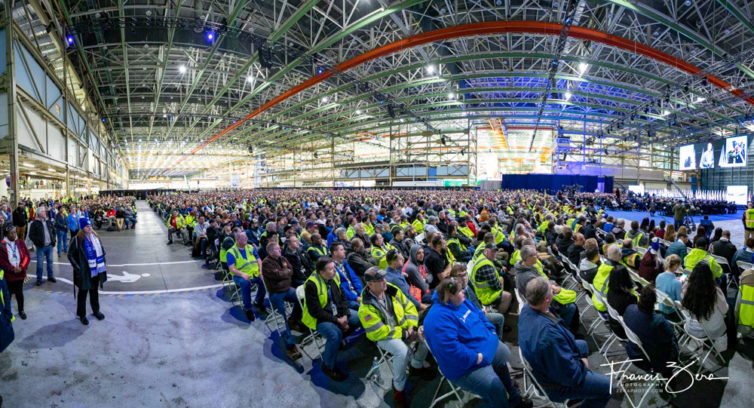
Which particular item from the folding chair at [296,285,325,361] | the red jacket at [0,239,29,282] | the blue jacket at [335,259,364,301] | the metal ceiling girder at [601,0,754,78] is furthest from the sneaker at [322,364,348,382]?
the metal ceiling girder at [601,0,754,78]

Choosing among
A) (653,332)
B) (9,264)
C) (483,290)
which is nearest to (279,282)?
(483,290)

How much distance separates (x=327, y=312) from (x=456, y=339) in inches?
57.6

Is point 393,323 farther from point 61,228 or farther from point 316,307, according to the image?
Answer: point 61,228

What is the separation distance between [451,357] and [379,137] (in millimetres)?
39409

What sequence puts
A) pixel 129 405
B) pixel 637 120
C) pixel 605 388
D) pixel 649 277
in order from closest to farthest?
pixel 605 388
pixel 129 405
pixel 649 277
pixel 637 120

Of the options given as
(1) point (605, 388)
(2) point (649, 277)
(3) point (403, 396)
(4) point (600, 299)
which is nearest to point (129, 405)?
(3) point (403, 396)

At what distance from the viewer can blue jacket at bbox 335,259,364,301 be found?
157 inches

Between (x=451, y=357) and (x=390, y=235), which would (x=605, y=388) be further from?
(x=390, y=235)

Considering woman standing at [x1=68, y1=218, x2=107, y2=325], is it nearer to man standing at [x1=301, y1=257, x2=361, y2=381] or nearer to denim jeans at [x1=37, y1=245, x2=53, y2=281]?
denim jeans at [x1=37, y1=245, x2=53, y2=281]

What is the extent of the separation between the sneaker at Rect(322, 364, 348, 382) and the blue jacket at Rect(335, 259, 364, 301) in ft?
3.22

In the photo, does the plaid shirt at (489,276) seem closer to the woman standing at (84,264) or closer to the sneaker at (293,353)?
the sneaker at (293,353)

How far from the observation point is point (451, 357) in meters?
2.20

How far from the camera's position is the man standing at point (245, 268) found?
453 cm

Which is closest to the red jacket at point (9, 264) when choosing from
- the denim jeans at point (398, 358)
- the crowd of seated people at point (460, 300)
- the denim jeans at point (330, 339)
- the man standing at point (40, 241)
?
the man standing at point (40, 241)
